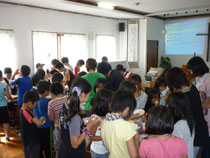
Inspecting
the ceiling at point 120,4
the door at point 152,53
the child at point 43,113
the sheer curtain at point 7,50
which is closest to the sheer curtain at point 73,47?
the ceiling at point 120,4

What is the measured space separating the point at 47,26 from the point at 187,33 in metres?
5.42

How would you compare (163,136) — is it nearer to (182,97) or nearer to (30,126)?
(182,97)

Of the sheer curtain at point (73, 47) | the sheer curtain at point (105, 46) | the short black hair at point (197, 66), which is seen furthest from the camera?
the sheer curtain at point (105, 46)

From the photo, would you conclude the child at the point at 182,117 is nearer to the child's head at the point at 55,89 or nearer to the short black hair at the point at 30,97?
the child's head at the point at 55,89

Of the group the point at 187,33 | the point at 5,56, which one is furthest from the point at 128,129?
the point at 187,33

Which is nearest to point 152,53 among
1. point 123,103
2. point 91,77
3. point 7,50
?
point 7,50

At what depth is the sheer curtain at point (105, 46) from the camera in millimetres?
6836

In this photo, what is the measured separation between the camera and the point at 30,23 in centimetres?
501

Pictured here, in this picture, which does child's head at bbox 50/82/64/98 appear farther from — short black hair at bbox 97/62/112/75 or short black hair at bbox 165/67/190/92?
short black hair at bbox 165/67/190/92

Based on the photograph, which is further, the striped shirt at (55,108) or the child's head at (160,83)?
the child's head at (160,83)

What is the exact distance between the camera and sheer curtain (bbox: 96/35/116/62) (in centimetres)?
684

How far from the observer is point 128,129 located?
4.13 ft

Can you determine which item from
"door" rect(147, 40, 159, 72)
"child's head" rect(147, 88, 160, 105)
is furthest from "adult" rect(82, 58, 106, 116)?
"door" rect(147, 40, 159, 72)

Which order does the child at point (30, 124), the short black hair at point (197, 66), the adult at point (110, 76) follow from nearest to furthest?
1. the short black hair at point (197, 66)
2. the child at point (30, 124)
3. the adult at point (110, 76)
